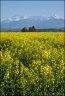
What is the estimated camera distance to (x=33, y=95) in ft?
22.5

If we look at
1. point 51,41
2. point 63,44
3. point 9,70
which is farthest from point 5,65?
point 51,41

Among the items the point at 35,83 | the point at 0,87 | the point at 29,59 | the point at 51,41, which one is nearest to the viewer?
the point at 35,83

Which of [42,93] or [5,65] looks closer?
[42,93]

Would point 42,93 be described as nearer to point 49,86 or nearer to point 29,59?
point 49,86

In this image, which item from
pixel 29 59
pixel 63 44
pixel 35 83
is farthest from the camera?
pixel 63 44

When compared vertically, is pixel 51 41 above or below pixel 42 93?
above

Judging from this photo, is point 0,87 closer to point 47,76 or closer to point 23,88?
point 23,88

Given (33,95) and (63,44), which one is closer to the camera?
(33,95)

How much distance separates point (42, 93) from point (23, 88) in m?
0.40

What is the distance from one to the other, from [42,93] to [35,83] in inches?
10.6

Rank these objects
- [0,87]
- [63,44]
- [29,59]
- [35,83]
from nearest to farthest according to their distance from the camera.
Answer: [35,83] < [0,87] < [29,59] < [63,44]

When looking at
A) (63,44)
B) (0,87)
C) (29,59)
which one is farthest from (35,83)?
(63,44)

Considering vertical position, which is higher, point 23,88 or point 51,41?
point 51,41

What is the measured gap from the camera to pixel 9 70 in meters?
7.59
